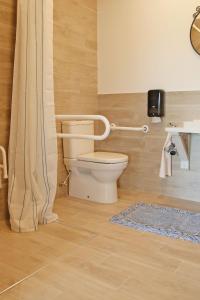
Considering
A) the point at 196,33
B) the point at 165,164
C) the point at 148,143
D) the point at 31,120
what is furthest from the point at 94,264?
the point at 196,33

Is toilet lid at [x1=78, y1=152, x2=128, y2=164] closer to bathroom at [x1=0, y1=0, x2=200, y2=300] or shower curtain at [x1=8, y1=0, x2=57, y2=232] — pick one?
bathroom at [x1=0, y1=0, x2=200, y2=300]

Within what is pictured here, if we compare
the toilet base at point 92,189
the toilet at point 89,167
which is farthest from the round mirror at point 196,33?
the toilet base at point 92,189

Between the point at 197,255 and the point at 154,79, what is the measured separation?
180cm

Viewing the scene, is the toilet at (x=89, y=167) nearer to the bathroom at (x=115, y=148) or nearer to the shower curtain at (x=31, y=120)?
the bathroom at (x=115, y=148)

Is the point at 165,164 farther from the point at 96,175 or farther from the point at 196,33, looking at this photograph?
the point at 196,33

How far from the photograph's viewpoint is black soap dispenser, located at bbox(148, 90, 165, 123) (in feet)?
9.53

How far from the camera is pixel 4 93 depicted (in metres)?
2.39

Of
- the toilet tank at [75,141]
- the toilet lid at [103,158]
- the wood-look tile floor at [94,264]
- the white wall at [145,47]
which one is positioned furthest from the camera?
the toilet tank at [75,141]

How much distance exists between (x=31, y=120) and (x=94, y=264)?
1.12 metres

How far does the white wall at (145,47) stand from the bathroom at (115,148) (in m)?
0.01

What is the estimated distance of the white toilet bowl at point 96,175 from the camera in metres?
2.72

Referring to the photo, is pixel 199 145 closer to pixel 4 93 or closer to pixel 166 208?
pixel 166 208

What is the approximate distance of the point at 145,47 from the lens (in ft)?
9.99

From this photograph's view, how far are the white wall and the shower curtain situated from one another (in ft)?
3.73
